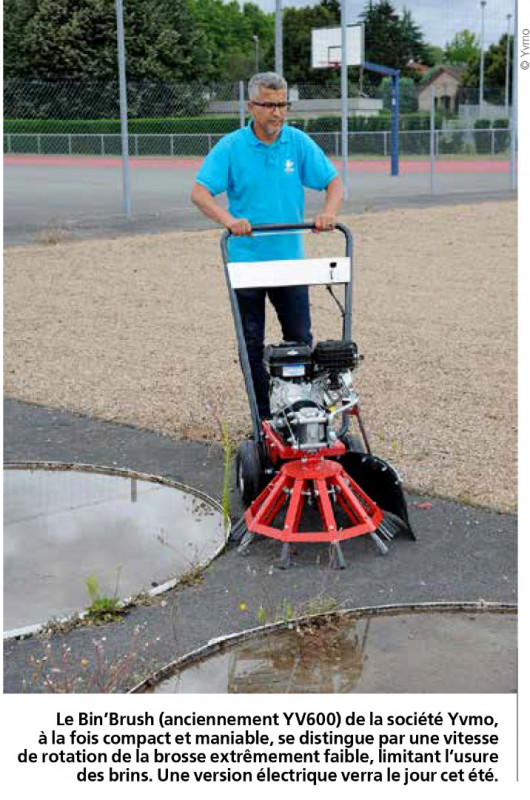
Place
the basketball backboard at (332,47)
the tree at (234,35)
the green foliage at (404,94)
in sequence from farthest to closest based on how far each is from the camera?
1. the tree at (234,35)
2. the green foliage at (404,94)
3. the basketball backboard at (332,47)

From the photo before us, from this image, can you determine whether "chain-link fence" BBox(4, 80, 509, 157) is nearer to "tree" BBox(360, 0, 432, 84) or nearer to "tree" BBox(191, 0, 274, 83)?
"tree" BBox(360, 0, 432, 84)

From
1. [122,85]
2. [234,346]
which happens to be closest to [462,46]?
[122,85]

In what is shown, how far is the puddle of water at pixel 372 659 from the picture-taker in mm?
3568

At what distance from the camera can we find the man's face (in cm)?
504

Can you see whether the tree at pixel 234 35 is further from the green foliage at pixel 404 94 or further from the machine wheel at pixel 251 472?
the machine wheel at pixel 251 472

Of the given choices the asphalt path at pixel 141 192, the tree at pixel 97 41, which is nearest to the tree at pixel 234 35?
the tree at pixel 97 41

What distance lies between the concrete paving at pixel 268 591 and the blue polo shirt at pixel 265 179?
4.05ft

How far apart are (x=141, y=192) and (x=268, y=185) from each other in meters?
22.4

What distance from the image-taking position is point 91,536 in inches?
197

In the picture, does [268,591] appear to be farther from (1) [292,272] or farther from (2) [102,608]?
(1) [292,272]

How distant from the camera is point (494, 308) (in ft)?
34.8

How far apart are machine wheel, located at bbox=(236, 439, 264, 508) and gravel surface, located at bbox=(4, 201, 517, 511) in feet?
2.92
